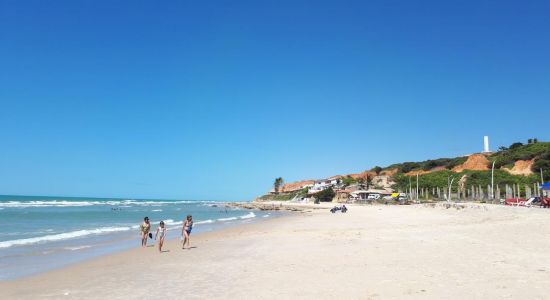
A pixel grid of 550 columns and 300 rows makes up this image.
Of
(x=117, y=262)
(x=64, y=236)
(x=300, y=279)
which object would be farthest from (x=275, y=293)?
(x=64, y=236)

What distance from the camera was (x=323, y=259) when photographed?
37.3ft

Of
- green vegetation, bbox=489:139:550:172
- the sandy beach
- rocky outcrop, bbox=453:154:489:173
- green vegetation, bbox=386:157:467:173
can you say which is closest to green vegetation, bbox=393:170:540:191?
green vegetation, bbox=489:139:550:172

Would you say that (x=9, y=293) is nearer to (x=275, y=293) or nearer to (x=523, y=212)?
(x=275, y=293)

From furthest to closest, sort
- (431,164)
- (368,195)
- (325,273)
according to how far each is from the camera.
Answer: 1. (431,164)
2. (368,195)
3. (325,273)

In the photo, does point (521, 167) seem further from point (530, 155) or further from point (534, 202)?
point (534, 202)

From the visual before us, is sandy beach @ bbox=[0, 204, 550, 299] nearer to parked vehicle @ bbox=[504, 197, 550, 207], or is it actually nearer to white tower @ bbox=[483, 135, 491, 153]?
parked vehicle @ bbox=[504, 197, 550, 207]

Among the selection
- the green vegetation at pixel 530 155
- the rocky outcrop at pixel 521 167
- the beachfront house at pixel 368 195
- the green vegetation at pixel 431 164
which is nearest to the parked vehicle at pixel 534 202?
the beachfront house at pixel 368 195

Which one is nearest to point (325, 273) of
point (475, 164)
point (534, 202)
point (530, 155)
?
point (534, 202)

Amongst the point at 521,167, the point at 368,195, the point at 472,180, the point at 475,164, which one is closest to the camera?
the point at 472,180

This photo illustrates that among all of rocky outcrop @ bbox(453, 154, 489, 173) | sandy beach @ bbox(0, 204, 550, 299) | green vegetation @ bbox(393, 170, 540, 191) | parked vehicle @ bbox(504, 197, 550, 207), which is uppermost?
rocky outcrop @ bbox(453, 154, 489, 173)

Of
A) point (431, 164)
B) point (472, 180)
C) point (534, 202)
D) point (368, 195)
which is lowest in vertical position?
point (534, 202)

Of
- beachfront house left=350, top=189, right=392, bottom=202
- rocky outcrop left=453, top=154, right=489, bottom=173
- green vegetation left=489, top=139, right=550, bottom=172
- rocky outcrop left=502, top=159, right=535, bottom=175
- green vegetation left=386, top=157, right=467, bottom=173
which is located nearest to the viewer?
green vegetation left=489, top=139, right=550, bottom=172

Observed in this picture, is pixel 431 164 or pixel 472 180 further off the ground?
pixel 431 164

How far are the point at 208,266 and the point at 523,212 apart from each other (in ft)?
70.0
